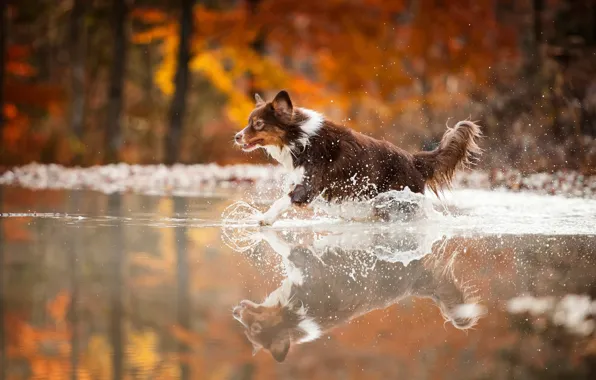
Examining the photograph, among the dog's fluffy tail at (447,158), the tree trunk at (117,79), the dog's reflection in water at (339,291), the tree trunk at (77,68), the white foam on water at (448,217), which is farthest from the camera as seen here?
the tree trunk at (77,68)

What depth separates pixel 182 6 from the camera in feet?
88.1

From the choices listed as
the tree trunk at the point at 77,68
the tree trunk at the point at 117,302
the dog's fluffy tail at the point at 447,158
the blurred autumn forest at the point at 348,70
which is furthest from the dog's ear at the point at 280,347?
the tree trunk at the point at 77,68

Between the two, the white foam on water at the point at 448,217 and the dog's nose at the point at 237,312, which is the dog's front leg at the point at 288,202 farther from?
the dog's nose at the point at 237,312

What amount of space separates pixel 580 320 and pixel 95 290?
2904 millimetres

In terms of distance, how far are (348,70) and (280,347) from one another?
25.8m

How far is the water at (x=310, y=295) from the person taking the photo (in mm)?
4637

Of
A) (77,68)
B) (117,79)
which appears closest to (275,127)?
(117,79)

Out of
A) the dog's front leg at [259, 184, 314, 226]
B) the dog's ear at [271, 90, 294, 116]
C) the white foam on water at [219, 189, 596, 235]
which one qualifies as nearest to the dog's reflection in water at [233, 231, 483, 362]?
the dog's front leg at [259, 184, 314, 226]

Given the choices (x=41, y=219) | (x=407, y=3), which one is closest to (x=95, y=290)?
(x=41, y=219)

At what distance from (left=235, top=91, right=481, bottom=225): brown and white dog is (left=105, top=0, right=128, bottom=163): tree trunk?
54.8ft

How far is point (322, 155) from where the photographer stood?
10.7 metres

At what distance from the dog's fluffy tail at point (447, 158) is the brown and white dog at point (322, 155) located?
0.29 metres

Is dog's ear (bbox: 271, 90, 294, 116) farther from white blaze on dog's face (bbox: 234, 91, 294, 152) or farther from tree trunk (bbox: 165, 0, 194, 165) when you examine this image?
tree trunk (bbox: 165, 0, 194, 165)

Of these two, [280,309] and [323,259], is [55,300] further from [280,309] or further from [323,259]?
[323,259]
